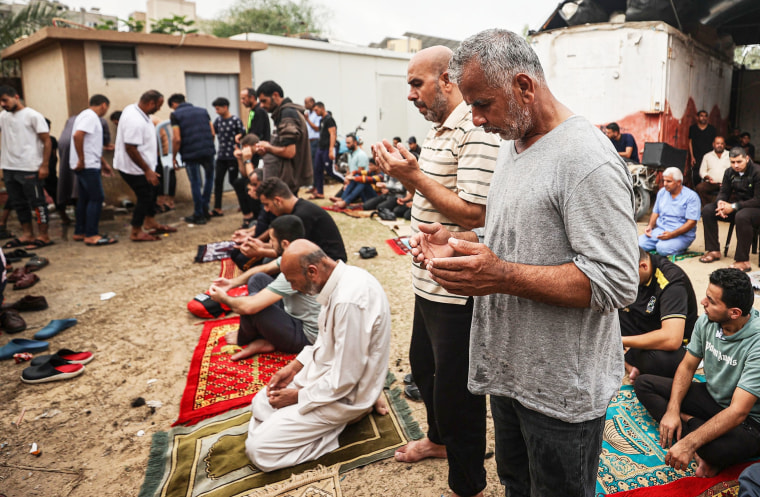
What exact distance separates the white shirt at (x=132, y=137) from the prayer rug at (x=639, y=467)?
6.90 meters

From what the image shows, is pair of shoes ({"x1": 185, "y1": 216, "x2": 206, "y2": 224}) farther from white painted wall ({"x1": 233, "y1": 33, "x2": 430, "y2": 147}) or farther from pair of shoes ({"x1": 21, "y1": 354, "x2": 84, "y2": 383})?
pair of shoes ({"x1": 21, "y1": 354, "x2": 84, "y2": 383})

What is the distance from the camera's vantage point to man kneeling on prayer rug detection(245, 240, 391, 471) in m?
2.83

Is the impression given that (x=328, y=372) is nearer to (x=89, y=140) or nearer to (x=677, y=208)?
(x=677, y=208)

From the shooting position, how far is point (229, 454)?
2.98 meters

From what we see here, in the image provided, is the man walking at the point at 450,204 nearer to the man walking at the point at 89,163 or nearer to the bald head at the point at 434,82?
the bald head at the point at 434,82

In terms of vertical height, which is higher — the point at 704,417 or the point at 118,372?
the point at 704,417

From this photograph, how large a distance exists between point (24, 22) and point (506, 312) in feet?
46.2

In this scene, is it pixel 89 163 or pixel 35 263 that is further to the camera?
pixel 89 163

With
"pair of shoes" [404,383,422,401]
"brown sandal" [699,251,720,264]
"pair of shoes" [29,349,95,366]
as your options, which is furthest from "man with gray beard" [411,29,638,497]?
"brown sandal" [699,251,720,264]

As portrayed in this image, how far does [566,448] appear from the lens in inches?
58.8

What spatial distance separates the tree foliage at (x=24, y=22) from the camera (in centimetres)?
1145

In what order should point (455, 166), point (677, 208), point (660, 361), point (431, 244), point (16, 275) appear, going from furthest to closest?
point (677, 208), point (16, 275), point (660, 361), point (455, 166), point (431, 244)

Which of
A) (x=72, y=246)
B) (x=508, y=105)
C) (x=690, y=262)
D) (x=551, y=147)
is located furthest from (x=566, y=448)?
(x=72, y=246)

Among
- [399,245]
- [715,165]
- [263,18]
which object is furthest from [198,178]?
[263,18]
